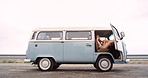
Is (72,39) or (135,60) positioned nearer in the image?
(72,39)

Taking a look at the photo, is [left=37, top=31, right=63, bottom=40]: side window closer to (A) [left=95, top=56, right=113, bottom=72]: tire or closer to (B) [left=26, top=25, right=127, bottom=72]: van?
(B) [left=26, top=25, right=127, bottom=72]: van

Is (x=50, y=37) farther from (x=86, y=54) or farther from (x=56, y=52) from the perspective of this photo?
(x=86, y=54)

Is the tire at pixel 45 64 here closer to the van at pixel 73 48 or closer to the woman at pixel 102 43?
the van at pixel 73 48

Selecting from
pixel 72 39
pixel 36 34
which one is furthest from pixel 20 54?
pixel 72 39

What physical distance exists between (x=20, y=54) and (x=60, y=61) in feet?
23.2

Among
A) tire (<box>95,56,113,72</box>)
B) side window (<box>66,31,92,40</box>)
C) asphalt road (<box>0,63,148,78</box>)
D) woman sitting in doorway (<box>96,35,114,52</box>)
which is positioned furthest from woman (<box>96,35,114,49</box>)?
asphalt road (<box>0,63,148,78</box>)

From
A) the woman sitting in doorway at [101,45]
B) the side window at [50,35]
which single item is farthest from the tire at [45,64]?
the woman sitting in doorway at [101,45]

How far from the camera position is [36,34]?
8383mm

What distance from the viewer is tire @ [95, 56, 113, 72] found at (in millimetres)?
7859

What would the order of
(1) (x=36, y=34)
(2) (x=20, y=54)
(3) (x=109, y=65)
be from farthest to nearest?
(2) (x=20, y=54) → (1) (x=36, y=34) → (3) (x=109, y=65)

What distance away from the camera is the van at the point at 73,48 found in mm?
7914

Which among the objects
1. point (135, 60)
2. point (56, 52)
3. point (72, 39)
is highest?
point (72, 39)

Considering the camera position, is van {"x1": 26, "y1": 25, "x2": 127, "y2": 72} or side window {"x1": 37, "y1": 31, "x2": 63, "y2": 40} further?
side window {"x1": 37, "y1": 31, "x2": 63, "y2": 40}

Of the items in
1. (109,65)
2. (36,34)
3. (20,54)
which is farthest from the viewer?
(20,54)
